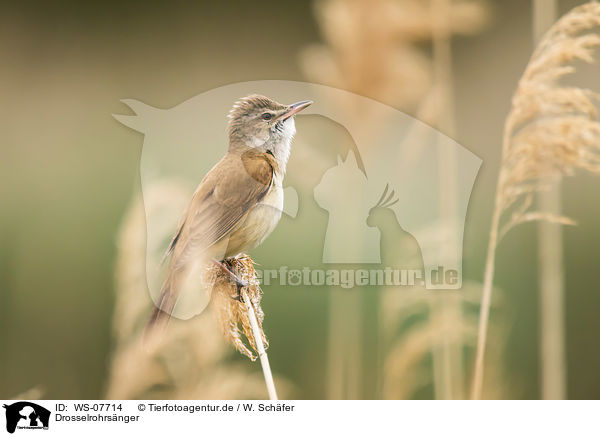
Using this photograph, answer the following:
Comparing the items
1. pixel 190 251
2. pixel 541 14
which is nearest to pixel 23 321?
pixel 190 251

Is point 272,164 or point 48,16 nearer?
point 272,164

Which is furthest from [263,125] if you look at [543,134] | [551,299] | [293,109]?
[551,299]

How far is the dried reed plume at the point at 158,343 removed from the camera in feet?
6.35

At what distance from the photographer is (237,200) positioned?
1853mm

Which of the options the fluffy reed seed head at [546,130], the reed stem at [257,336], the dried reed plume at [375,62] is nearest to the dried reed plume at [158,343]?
the reed stem at [257,336]

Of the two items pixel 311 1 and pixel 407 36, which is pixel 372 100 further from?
pixel 311 1

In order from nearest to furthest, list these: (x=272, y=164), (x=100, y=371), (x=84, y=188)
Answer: (x=272, y=164)
(x=100, y=371)
(x=84, y=188)

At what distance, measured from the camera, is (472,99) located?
2254 millimetres

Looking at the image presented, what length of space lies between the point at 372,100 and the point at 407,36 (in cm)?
30

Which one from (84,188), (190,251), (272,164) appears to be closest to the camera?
(190,251)

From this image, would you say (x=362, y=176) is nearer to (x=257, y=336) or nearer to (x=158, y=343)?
(x=257, y=336)
